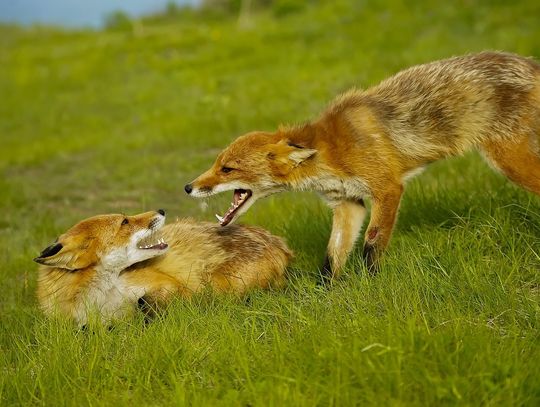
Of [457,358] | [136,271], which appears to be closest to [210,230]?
[136,271]

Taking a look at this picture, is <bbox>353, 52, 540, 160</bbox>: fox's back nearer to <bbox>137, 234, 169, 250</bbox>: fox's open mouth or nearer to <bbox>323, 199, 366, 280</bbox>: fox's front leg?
<bbox>323, 199, 366, 280</bbox>: fox's front leg

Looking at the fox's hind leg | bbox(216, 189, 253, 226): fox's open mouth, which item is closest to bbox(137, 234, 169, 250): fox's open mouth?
bbox(216, 189, 253, 226): fox's open mouth

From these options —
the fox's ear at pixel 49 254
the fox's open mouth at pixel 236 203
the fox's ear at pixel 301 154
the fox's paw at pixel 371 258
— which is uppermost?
the fox's ear at pixel 301 154

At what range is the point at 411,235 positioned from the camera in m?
6.67

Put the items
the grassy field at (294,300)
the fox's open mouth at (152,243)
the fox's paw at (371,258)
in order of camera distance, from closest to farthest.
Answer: the grassy field at (294,300)
the fox's paw at (371,258)
the fox's open mouth at (152,243)

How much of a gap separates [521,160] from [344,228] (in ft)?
5.66

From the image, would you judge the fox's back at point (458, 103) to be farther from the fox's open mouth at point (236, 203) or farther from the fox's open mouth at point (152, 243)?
the fox's open mouth at point (152, 243)

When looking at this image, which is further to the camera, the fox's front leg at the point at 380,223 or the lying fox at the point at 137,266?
the fox's front leg at the point at 380,223

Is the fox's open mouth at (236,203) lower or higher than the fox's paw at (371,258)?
higher

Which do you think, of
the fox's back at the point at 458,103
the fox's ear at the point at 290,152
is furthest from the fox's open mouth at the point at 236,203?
the fox's back at the point at 458,103

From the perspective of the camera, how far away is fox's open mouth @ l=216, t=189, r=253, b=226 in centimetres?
657

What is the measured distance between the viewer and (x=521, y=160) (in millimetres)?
6094

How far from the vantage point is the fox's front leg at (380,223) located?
6.32 m

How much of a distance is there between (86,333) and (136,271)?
0.80 meters
